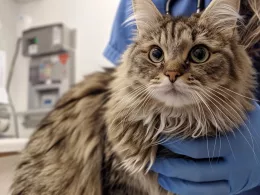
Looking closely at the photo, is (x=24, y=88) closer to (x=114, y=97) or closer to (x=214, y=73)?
(x=114, y=97)

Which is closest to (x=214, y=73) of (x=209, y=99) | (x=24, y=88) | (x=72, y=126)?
(x=209, y=99)

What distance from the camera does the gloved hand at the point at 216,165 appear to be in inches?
30.0

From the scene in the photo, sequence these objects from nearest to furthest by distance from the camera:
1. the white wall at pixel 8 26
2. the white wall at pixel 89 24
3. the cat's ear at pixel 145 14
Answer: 1. the cat's ear at pixel 145 14
2. the white wall at pixel 89 24
3. the white wall at pixel 8 26

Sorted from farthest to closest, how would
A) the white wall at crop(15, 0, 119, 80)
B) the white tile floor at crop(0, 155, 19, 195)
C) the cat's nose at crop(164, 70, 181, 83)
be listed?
the white wall at crop(15, 0, 119, 80) < the white tile floor at crop(0, 155, 19, 195) < the cat's nose at crop(164, 70, 181, 83)

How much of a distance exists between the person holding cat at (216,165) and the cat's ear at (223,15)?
24 centimetres

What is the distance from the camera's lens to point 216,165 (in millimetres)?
782

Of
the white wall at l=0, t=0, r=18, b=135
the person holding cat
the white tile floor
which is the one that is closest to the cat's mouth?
the person holding cat

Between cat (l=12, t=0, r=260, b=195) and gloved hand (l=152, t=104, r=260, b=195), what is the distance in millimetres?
31

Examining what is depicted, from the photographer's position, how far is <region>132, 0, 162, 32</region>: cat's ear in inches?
32.6

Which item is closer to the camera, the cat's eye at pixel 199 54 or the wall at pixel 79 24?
the cat's eye at pixel 199 54

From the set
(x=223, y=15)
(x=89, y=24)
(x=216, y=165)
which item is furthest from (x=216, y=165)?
(x=89, y=24)

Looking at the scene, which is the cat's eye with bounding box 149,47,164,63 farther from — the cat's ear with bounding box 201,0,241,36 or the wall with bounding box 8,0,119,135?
the wall with bounding box 8,0,119,135

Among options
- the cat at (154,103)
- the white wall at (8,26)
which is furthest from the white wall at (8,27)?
the cat at (154,103)

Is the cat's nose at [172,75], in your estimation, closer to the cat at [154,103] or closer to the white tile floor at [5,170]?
the cat at [154,103]
